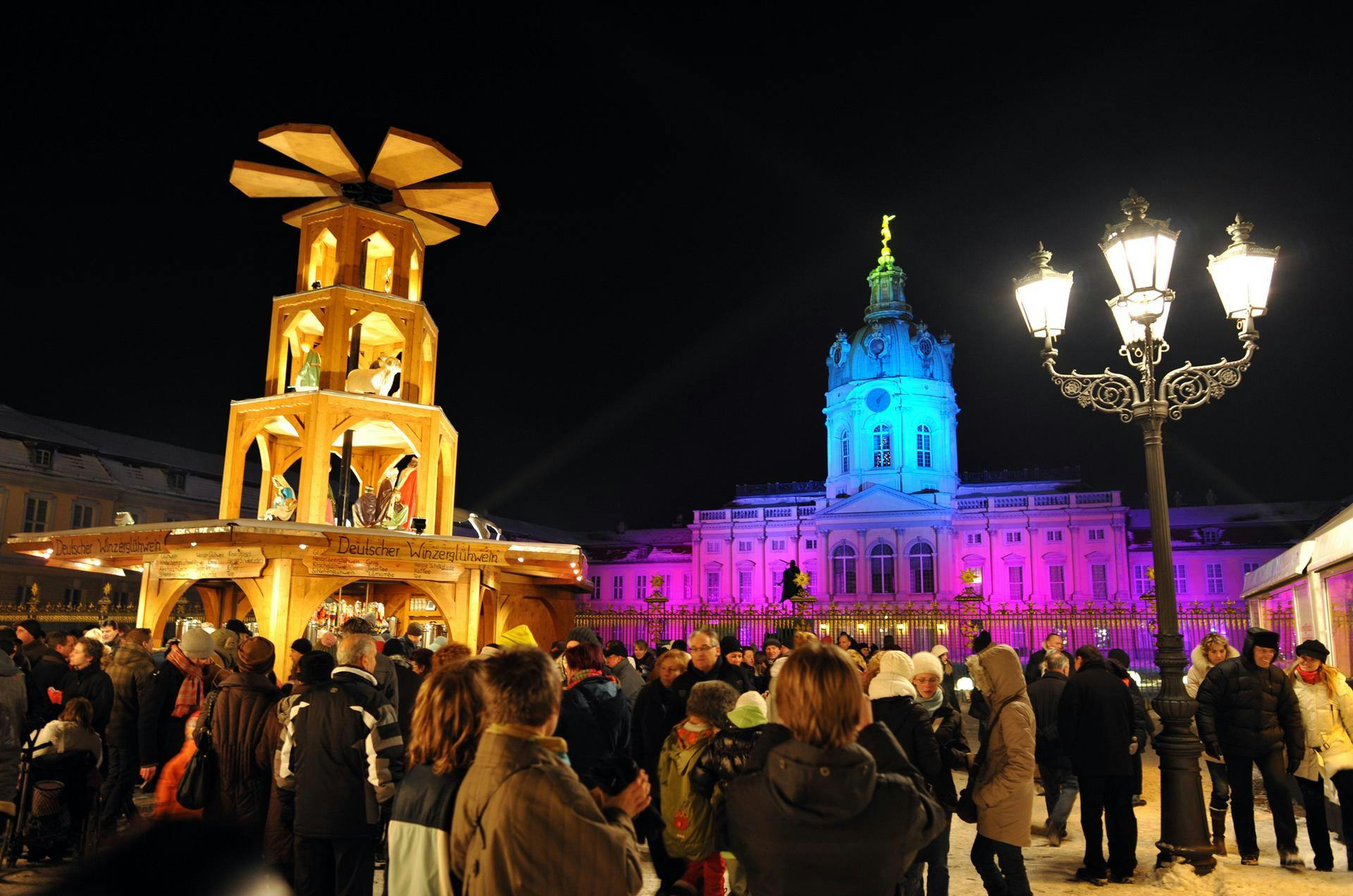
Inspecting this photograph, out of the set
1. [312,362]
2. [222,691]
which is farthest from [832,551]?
[222,691]

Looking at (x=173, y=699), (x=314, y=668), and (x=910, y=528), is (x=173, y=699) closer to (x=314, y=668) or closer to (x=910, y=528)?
(x=314, y=668)

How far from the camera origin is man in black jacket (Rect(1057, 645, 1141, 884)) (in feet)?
24.7

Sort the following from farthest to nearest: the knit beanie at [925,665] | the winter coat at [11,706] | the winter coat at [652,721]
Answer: the winter coat at [11,706]
the winter coat at [652,721]
the knit beanie at [925,665]

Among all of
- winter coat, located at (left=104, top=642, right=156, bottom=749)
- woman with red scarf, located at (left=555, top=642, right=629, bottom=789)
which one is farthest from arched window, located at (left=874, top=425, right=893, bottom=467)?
woman with red scarf, located at (left=555, top=642, right=629, bottom=789)

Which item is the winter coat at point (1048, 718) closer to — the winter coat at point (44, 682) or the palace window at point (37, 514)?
the winter coat at point (44, 682)

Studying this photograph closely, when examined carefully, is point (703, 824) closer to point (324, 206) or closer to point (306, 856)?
point (306, 856)

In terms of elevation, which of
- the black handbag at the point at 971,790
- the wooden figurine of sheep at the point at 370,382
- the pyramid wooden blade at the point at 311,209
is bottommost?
the black handbag at the point at 971,790

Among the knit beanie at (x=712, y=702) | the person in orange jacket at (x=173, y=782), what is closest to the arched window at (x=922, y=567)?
the knit beanie at (x=712, y=702)

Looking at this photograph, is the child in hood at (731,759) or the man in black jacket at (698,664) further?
the man in black jacket at (698,664)

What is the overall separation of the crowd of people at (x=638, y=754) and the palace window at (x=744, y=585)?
163ft

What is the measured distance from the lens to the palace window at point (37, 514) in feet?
130

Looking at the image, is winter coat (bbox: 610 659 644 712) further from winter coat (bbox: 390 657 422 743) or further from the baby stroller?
the baby stroller

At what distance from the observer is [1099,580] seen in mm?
55000

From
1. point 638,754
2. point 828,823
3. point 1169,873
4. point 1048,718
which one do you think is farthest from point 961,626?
point 828,823
